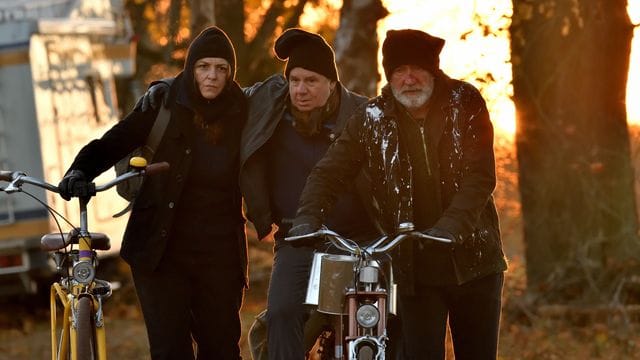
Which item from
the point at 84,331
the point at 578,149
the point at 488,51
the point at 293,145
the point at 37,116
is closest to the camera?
the point at 84,331

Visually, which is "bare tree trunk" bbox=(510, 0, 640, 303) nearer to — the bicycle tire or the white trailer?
the white trailer

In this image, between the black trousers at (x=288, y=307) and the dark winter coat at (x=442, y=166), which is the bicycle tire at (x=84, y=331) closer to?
the black trousers at (x=288, y=307)

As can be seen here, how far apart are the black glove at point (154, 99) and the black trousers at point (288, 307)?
982 millimetres

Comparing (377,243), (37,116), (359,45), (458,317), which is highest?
(359,45)

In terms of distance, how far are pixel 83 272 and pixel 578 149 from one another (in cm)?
793

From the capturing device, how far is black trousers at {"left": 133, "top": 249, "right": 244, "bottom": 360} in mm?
7844

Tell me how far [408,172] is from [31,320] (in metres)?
10.9

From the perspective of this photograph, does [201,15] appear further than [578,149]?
Yes

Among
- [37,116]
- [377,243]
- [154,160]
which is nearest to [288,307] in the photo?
[154,160]

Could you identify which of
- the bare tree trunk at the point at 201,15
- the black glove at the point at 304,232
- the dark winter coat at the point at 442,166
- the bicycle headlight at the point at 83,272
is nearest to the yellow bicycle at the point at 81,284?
the bicycle headlight at the point at 83,272

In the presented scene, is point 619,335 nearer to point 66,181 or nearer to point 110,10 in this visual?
point 66,181

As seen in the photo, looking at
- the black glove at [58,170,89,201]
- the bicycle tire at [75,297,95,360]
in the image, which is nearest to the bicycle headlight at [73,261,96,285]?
the bicycle tire at [75,297,95,360]

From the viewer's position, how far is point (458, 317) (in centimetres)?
710

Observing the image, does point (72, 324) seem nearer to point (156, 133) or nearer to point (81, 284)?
point (81, 284)
